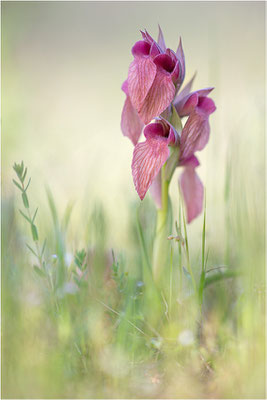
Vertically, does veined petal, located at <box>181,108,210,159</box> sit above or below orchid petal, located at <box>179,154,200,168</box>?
above

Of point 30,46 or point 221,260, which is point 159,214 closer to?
point 221,260

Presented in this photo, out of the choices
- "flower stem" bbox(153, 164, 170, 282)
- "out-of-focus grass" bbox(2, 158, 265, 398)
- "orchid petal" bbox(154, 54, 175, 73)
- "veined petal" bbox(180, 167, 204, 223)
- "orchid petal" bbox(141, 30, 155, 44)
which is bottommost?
"out-of-focus grass" bbox(2, 158, 265, 398)

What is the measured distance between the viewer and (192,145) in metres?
0.84

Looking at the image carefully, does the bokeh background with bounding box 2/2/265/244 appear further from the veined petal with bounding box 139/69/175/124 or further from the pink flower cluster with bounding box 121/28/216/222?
the veined petal with bounding box 139/69/175/124

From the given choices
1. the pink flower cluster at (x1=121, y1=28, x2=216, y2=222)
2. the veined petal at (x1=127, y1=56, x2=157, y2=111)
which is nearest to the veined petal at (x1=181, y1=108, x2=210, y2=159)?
the pink flower cluster at (x1=121, y1=28, x2=216, y2=222)

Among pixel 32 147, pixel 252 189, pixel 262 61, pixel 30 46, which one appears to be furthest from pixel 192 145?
pixel 30 46

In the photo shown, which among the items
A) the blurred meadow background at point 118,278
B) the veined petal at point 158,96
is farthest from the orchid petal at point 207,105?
the blurred meadow background at point 118,278

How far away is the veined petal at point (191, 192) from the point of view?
0.95m

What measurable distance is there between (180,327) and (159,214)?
24 cm

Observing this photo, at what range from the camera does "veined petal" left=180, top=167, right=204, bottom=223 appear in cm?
95

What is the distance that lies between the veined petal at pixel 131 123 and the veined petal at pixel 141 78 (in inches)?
5.2

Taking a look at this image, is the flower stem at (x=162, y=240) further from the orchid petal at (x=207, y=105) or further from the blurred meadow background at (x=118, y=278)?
the orchid petal at (x=207, y=105)

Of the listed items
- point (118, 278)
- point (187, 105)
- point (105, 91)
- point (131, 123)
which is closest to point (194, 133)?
point (187, 105)

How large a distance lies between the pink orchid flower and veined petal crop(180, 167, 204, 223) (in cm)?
22
